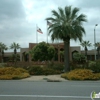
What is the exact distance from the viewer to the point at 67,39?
89.8 ft

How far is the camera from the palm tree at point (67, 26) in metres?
26.4

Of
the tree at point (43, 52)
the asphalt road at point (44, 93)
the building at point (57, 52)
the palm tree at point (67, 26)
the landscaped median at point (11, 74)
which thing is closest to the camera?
the asphalt road at point (44, 93)

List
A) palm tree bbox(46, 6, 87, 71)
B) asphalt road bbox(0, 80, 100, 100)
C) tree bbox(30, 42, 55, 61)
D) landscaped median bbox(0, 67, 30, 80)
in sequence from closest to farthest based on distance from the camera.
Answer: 1. asphalt road bbox(0, 80, 100, 100)
2. landscaped median bbox(0, 67, 30, 80)
3. palm tree bbox(46, 6, 87, 71)
4. tree bbox(30, 42, 55, 61)

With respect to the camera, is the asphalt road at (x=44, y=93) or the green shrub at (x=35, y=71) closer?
the asphalt road at (x=44, y=93)

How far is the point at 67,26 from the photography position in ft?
86.1

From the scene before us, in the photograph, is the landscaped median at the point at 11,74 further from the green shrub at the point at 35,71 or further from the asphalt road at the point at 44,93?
the asphalt road at the point at 44,93

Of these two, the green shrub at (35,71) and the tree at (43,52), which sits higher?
the tree at (43,52)

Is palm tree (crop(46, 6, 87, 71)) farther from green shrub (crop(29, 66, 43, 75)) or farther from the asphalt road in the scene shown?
the asphalt road

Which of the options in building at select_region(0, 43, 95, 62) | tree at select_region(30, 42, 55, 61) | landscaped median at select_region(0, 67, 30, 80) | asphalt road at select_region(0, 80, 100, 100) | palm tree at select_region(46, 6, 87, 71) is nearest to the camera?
asphalt road at select_region(0, 80, 100, 100)

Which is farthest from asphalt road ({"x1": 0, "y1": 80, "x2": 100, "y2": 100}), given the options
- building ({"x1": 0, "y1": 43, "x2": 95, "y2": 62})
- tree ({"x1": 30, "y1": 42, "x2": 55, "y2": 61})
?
building ({"x1": 0, "y1": 43, "x2": 95, "y2": 62})

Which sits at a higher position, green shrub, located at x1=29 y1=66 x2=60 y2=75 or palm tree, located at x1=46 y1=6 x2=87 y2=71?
palm tree, located at x1=46 y1=6 x2=87 y2=71

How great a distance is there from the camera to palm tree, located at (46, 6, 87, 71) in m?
26.4

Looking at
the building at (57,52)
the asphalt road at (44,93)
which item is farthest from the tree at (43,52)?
the asphalt road at (44,93)

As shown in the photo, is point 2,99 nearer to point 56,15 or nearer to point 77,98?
point 77,98
